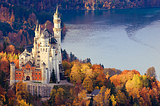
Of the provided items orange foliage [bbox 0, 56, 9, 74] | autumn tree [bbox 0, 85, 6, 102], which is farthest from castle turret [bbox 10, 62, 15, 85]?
orange foliage [bbox 0, 56, 9, 74]

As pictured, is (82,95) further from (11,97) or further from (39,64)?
(11,97)

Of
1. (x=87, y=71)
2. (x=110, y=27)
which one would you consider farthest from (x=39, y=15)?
(x=87, y=71)

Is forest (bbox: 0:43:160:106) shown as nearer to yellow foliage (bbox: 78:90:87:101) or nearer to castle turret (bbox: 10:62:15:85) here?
yellow foliage (bbox: 78:90:87:101)

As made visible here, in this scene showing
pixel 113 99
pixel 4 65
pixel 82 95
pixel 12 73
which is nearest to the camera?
pixel 82 95

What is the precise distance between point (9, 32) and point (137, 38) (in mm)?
36145

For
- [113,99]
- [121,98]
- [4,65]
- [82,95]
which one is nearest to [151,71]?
[121,98]

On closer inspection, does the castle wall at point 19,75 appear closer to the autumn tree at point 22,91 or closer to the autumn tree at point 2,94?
the autumn tree at point 22,91

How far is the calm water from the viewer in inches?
3565

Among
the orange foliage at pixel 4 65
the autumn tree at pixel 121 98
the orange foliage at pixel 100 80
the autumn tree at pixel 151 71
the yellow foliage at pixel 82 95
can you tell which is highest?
the orange foliage at pixel 4 65

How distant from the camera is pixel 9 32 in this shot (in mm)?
113875

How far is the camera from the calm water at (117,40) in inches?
3565

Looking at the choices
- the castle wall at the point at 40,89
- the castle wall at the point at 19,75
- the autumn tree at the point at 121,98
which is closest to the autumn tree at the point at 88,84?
the autumn tree at the point at 121,98

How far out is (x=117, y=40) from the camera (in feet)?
375

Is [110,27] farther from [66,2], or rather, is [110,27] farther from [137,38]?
[66,2]
